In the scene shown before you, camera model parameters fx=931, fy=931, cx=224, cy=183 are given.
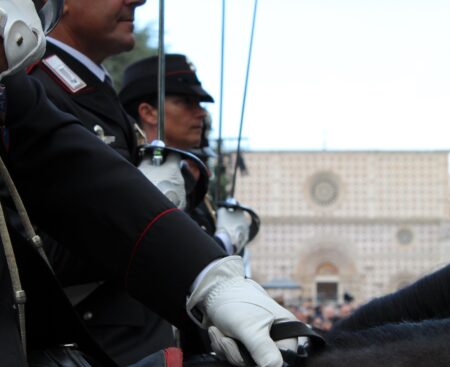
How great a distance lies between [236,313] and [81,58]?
1.27 metres

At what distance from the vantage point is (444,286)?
1.65 m

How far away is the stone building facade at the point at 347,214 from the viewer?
50.2 meters

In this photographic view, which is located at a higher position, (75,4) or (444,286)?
(75,4)

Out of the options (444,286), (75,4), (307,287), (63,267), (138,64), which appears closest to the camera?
(444,286)

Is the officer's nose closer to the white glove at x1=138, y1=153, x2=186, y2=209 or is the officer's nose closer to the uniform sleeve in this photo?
the white glove at x1=138, y1=153, x2=186, y2=209

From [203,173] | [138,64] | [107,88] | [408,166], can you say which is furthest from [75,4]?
[408,166]

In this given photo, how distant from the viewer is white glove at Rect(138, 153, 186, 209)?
2469 mm

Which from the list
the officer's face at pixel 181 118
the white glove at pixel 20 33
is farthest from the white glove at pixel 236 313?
the officer's face at pixel 181 118

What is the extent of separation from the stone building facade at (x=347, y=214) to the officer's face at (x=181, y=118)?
152 feet

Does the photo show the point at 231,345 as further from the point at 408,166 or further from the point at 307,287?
the point at 408,166

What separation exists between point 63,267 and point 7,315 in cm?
69

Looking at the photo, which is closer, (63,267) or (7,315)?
(7,315)

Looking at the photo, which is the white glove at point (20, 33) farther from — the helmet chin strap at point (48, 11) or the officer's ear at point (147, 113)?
the officer's ear at point (147, 113)

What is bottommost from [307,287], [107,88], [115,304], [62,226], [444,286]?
[307,287]
